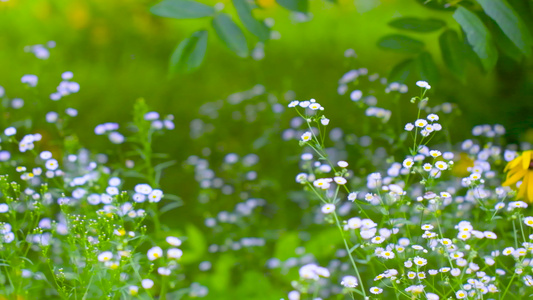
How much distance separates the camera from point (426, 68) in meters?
2.16

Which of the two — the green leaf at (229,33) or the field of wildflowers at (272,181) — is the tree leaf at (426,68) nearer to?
the field of wildflowers at (272,181)

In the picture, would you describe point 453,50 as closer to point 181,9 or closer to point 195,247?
point 181,9

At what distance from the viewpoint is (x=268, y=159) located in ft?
10.7

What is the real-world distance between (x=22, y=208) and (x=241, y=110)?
4.96 ft

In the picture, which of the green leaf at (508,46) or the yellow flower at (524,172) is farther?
the green leaf at (508,46)

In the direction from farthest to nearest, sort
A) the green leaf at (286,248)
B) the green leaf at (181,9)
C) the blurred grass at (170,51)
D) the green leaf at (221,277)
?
the blurred grass at (170,51) < the green leaf at (286,248) < the green leaf at (221,277) < the green leaf at (181,9)

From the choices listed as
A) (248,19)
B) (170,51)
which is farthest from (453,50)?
(170,51)

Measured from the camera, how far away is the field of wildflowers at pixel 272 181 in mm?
1674

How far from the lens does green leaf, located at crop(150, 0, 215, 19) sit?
195 centimetres

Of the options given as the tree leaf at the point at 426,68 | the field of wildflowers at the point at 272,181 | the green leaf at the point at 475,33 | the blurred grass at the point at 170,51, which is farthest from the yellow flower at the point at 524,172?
the blurred grass at the point at 170,51

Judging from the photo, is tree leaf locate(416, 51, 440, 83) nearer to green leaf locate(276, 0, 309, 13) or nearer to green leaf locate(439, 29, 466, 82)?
green leaf locate(439, 29, 466, 82)

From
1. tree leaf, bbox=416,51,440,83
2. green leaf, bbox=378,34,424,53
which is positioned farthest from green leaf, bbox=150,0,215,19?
tree leaf, bbox=416,51,440,83

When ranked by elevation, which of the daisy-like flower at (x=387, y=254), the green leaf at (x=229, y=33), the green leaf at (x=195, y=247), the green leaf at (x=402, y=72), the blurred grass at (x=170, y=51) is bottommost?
the blurred grass at (x=170, y=51)

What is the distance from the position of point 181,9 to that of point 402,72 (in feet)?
2.69
